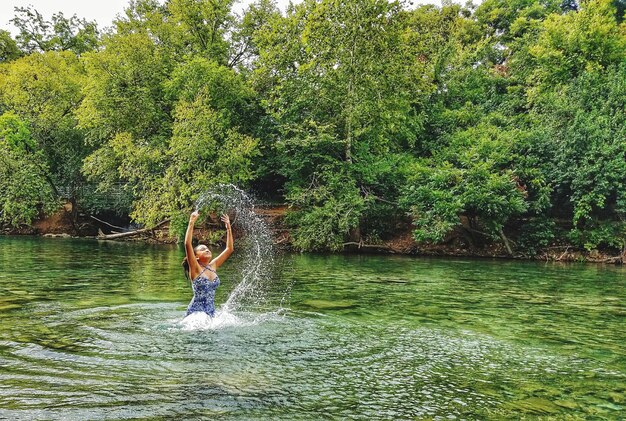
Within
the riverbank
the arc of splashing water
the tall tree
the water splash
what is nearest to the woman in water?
the water splash

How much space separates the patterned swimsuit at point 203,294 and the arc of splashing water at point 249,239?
12.5 ft

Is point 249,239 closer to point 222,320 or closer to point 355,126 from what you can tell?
point 355,126

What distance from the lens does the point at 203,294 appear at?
932cm

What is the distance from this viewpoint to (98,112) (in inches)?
1323

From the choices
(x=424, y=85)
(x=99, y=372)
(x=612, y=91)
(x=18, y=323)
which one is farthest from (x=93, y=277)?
(x=612, y=91)

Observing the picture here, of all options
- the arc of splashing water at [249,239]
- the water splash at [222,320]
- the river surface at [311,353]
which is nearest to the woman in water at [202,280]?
the water splash at [222,320]

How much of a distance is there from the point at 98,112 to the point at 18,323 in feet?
90.9

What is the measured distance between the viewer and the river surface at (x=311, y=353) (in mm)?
5312

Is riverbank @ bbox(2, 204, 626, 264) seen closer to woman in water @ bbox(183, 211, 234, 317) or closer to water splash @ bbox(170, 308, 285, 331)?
water splash @ bbox(170, 308, 285, 331)

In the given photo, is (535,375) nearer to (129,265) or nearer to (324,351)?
(324,351)

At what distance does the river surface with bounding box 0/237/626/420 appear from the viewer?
5.31 meters

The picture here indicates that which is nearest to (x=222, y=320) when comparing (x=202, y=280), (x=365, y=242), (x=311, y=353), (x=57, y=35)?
(x=202, y=280)

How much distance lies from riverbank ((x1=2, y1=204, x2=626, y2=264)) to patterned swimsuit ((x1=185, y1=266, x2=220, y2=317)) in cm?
2141

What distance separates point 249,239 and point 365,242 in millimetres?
8520
